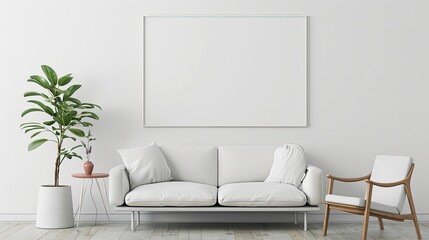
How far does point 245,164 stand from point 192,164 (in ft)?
1.82

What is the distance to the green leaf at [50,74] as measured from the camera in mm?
5797

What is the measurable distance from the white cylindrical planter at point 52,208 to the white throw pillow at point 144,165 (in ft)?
2.32

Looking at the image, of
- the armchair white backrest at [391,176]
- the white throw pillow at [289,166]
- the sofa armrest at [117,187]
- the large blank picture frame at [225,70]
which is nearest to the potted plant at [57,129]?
the sofa armrest at [117,187]

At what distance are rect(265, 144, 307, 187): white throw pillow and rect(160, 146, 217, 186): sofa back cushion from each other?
61 cm

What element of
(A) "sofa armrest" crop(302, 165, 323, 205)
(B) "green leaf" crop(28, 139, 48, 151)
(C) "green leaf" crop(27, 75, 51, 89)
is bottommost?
(A) "sofa armrest" crop(302, 165, 323, 205)

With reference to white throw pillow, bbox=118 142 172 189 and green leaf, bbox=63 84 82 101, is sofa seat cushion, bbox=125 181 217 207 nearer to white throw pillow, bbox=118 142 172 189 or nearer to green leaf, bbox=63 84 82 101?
white throw pillow, bbox=118 142 172 189

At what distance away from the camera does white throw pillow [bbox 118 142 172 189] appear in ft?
18.4

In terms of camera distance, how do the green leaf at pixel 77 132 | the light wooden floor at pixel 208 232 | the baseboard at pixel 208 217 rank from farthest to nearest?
1. the baseboard at pixel 208 217
2. the green leaf at pixel 77 132
3. the light wooden floor at pixel 208 232

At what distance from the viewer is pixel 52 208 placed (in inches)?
223

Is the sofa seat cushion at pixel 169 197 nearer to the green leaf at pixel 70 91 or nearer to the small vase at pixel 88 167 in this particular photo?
the small vase at pixel 88 167

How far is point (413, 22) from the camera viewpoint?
6293mm

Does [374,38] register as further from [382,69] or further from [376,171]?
[376,171]

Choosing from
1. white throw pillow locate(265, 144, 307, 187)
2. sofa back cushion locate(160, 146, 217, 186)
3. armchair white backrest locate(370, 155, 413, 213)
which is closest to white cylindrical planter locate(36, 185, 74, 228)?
sofa back cushion locate(160, 146, 217, 186)

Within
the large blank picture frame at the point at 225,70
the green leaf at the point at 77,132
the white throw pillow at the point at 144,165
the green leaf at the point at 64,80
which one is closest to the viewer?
the white throw pillow at the point at 144,165
